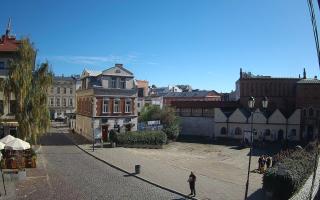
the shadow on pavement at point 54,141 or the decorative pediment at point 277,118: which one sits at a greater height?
the decorative pediment at point 277,118

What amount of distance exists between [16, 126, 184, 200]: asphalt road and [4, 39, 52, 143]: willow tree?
329cm

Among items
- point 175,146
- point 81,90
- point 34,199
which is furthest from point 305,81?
point 34,199

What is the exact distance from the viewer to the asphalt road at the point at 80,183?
74.8 feet

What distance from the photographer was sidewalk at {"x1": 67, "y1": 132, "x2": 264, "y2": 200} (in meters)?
23.9

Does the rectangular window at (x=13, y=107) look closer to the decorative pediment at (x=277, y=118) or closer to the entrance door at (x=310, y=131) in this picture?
the decorative pediment at (x=277, y=118)

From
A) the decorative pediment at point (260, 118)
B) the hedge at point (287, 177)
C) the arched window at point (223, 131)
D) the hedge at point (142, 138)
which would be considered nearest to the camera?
the hedge at point (287, 177)

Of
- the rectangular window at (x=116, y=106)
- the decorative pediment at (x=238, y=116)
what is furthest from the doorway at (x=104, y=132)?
the decorative pediment at (x=238, y=116)

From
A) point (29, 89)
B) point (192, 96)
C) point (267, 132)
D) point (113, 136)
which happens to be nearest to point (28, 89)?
point (29, 89)

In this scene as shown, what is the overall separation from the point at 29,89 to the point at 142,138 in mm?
17160

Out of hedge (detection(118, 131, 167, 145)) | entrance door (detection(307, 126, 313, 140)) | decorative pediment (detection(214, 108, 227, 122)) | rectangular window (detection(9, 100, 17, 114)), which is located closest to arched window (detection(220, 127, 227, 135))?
decorative pediment (detection(214, 108, 227, 122))

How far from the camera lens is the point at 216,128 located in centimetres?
5916

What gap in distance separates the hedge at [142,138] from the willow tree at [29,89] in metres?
13.0

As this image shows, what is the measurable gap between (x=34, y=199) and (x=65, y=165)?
10.8 meters

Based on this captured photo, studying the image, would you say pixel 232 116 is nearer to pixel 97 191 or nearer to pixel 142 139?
pixel 142 139
